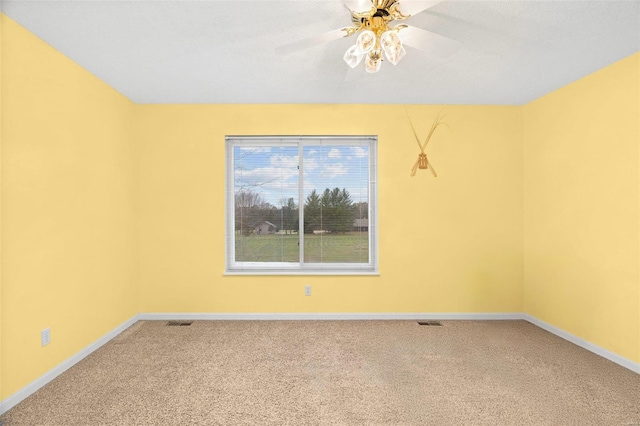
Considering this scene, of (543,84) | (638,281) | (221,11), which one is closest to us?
(221,11)

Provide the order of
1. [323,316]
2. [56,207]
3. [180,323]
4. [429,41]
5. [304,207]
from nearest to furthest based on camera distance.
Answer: [429,41]
[56,207]
[180,323]
[323,316]
[304,207]

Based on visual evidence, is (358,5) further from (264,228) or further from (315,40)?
(264,228)

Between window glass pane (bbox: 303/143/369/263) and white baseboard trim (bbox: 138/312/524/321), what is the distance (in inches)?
24.9

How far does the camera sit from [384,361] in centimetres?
262

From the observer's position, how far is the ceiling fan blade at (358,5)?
155cm

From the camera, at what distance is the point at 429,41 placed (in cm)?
183

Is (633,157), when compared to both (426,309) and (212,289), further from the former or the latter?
(212,289)

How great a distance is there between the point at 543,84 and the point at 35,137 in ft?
14.1

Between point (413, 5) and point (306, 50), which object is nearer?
point (413, 5)

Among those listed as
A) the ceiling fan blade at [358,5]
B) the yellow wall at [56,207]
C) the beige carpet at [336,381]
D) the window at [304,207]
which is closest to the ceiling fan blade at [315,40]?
the ceiling fan blade at [358,5]

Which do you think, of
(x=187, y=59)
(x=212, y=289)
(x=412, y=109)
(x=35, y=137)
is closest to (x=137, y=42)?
(x=187, y=59)

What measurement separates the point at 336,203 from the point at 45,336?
284cm

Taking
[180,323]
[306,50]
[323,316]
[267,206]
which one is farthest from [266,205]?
[306,50]

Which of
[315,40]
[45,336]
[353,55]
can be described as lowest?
[45,336]
